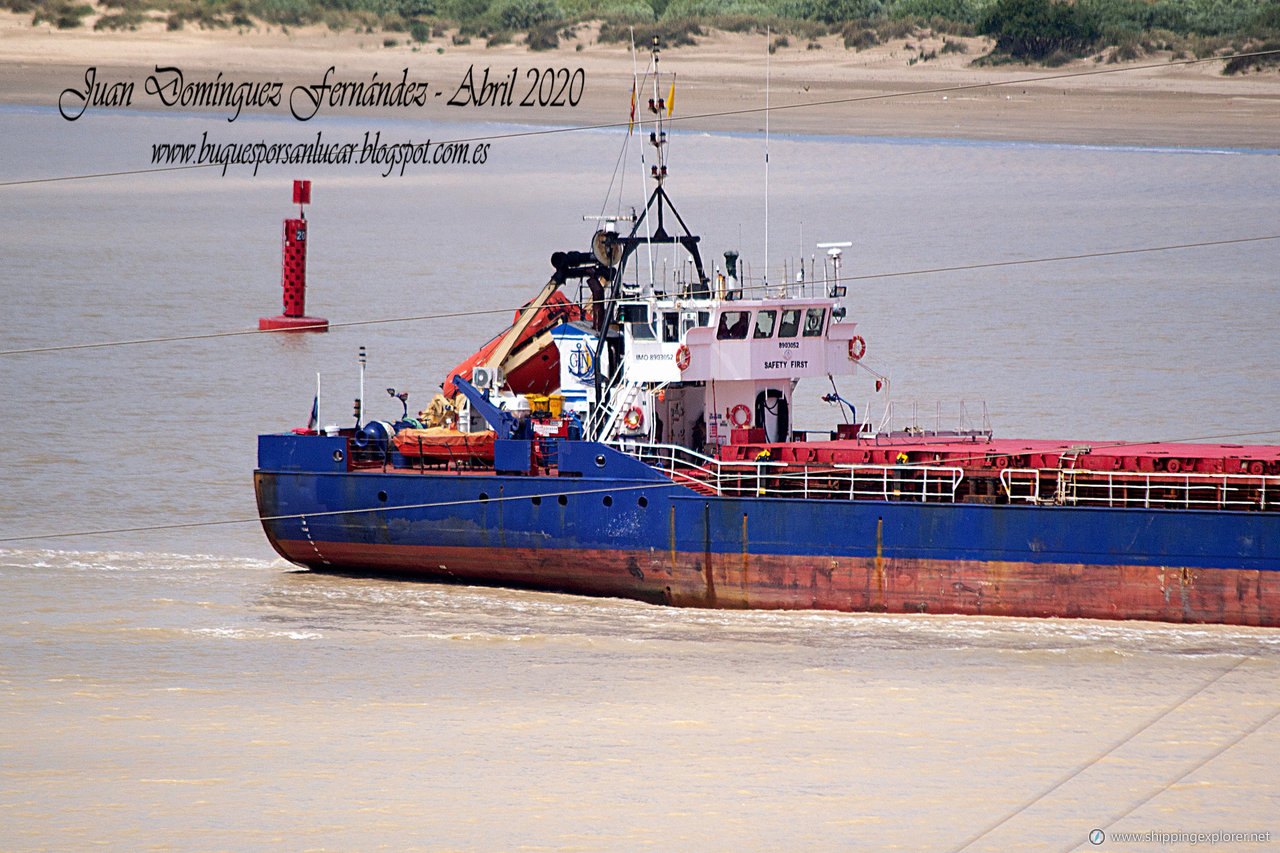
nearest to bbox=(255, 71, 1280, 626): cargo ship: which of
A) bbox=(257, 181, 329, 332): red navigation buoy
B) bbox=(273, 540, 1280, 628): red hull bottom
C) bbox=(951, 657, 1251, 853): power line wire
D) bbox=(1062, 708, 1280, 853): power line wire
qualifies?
bbox=(273, 540, 1280, 628): red hull bottom

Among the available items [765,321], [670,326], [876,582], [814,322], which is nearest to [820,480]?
[876,582]

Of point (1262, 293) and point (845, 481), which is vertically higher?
point (1262, 293)

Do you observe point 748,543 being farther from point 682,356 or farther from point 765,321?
point 765,321

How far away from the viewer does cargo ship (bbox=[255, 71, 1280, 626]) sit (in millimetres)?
21078

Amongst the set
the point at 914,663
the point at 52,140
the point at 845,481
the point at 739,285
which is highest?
the point at 52,140

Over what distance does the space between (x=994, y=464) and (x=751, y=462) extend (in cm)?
269

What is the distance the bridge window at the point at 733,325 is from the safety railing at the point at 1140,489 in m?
3.89

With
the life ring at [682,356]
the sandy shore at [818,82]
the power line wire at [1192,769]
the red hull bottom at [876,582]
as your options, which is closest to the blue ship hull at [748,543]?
the red hull bottom at [876,582]

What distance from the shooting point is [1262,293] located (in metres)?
47.5

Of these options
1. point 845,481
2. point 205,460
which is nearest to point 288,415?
point 205,460

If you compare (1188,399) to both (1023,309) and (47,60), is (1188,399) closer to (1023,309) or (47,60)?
(1023,309)

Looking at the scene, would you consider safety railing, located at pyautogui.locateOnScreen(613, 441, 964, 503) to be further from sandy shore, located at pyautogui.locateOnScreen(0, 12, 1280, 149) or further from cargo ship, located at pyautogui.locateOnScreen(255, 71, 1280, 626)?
sandy shore, located at pyautogui.locateOnScreen(0, 12, 1280, 149)

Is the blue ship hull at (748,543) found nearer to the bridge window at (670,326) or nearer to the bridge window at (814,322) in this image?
the bridge window at (670,326)

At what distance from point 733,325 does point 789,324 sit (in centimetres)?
71
